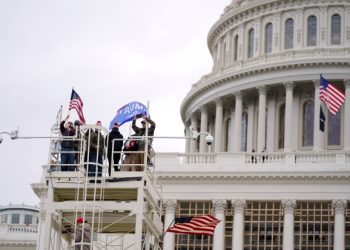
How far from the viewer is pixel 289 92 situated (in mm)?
80062

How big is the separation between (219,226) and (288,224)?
13.3 feet

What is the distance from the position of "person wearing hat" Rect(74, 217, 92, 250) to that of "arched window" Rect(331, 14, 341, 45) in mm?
55719

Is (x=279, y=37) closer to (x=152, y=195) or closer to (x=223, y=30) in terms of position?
(x=223, y=30)

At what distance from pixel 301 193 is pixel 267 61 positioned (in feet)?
70.8

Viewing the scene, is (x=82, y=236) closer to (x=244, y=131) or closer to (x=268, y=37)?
(x=244, y=131)

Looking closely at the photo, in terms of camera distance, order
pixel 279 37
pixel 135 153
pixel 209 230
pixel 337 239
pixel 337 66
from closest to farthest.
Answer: pixel 135 153, pixel 209 230, pixel 337 239, pixel 337 66, pixel 279 37

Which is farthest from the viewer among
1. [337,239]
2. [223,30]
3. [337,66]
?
[223,30]

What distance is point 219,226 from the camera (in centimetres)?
6359

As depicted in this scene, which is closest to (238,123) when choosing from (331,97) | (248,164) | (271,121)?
(271,121)

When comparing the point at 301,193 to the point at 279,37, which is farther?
the point at 279,37

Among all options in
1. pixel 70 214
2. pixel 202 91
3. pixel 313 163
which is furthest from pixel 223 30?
pixel 70 214

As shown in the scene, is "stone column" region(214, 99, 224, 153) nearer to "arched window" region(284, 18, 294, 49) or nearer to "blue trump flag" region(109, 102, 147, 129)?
"arched window" region(284, 18, 294, 49)

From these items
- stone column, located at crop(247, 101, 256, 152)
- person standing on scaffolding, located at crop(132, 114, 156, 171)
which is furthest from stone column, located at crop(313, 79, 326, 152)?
person standing on scaffolding, located at crop(132, 114, 156, 171)

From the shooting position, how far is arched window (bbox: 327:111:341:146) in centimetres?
7925
